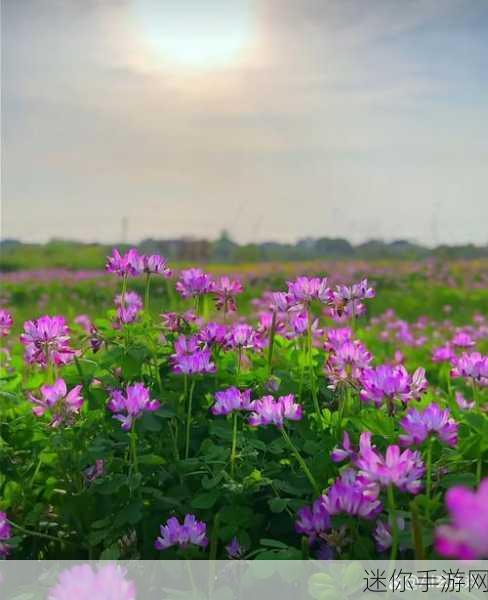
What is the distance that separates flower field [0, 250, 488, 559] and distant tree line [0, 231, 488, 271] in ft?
52.3

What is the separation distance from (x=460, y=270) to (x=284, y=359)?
1196 cm

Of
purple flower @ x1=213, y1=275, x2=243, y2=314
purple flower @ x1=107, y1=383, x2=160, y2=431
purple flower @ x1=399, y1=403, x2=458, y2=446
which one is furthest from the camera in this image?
purple flower @ x1=213, y1=275, x2=243, y2=314

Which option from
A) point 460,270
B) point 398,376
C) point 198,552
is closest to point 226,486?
point 198,552

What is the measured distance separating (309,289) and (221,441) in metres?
0.48

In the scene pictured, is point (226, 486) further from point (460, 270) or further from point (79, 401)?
point (460, 270)

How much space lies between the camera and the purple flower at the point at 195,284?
2268 millimetres

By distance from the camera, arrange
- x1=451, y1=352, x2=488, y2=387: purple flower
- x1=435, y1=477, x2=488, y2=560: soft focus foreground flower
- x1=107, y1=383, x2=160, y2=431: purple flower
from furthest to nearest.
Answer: x1=451, y1=352, x2=488, y2=387: purple flower < x1=107, y1=383, x2=160, y2=431: purple flower < x1=435, y1=477, x2=488, y2=560: soft focus foreground flower

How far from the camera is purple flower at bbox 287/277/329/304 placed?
207cm

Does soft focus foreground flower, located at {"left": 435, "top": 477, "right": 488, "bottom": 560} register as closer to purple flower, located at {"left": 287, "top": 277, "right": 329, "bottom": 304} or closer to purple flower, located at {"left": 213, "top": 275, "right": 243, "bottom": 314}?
purple flower, located at {"left": 287, "top": 277, "right": 329, "bottom": 304}

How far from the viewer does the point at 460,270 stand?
45.4ft

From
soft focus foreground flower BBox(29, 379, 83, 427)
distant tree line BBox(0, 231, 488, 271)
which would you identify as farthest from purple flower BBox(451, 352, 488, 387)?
distant tree line BBox(0, 231, 488, 271)

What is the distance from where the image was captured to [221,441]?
214 centimetres

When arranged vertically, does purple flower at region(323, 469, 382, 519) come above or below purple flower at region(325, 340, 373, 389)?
below

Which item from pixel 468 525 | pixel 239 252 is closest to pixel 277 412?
pixel 468 525
